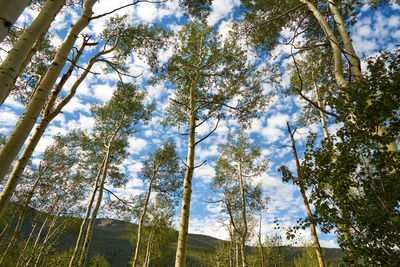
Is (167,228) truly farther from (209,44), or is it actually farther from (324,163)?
(324,163)

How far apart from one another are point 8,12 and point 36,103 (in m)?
1.80

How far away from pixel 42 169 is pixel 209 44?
54.2 feet


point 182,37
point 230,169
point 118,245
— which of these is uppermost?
point 182,37

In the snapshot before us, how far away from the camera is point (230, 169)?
50.3ft

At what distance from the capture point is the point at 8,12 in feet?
4.18

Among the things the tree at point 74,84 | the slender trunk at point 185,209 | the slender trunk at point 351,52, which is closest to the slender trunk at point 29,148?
the tree at point 74,84

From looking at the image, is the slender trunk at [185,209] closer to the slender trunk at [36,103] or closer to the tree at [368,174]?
the tree at [368,174]

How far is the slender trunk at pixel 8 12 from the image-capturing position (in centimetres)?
124

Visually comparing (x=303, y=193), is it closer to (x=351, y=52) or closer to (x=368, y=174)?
(x=368, y=174)

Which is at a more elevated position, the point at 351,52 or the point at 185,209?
the point at 351,52

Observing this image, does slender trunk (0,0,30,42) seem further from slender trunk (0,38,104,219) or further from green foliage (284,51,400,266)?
green foliage (284,51,400,266)

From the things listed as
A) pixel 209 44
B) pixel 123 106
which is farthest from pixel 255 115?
pixel 123 106

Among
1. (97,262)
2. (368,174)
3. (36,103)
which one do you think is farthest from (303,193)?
(36,103)

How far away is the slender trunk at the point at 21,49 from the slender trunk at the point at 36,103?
51cm
